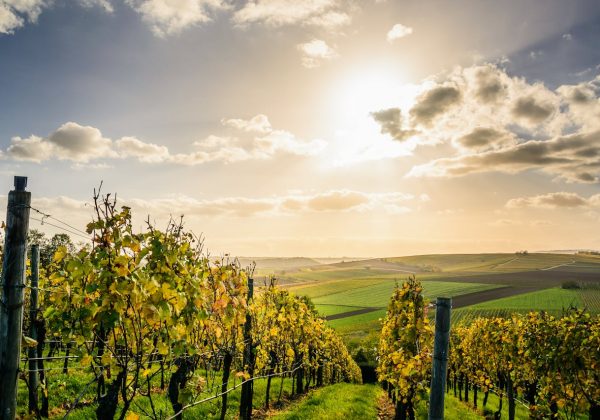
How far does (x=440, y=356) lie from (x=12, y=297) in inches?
236

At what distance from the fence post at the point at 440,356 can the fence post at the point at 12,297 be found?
18.8 feet

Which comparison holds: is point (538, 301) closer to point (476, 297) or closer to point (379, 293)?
point (476, 297)

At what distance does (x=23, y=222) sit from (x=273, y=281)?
15.4 metres

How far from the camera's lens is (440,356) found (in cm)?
564

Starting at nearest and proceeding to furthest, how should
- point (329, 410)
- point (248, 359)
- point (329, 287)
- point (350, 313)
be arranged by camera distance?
point (248, 359)
point (329, 410)
point (350, 313)
point (329, 287)

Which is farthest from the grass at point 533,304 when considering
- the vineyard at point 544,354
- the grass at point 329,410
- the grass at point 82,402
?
the grass at point 82,402

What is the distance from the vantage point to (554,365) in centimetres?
1263

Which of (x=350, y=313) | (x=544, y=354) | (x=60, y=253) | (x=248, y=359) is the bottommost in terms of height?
(x=350, y=313)

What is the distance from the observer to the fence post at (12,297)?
4.45 meters

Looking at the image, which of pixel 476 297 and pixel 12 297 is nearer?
pixel 12 297

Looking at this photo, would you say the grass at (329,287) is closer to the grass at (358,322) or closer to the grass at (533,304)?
the grass at (358,322)

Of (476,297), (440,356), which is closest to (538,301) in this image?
(476,297)

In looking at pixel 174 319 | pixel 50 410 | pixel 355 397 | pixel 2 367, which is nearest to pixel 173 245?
pixel 174 319

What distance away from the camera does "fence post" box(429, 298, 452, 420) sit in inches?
220
